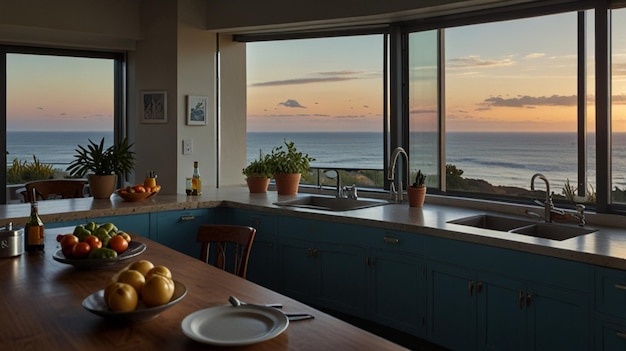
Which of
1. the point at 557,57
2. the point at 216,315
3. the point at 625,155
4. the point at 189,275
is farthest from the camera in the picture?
the point at 557,57

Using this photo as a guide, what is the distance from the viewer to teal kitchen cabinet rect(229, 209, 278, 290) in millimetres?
4191

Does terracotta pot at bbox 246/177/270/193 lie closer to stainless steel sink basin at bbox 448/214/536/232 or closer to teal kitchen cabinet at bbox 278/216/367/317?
teal kitchen cabinet at bbox 278/216/367/317

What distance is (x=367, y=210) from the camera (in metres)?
3.98

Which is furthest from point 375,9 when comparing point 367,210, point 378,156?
point 367,210

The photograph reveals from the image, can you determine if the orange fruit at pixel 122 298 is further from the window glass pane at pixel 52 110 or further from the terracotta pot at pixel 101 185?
the window glass pane at pixel 52 110

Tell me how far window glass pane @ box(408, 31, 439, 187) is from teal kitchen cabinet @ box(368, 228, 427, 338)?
3.58 feet

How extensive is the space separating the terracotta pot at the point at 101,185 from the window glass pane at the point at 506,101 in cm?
254

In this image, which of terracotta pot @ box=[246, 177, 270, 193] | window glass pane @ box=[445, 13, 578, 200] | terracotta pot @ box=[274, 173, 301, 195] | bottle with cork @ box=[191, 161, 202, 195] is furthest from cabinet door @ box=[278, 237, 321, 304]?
window glass pane @ box=[445, 13, 578, 200]

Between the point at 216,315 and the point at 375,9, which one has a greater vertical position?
the point at 375,9

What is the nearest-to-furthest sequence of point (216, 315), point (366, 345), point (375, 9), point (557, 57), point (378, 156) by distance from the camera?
point (366, 345), point (216, 315), point (557, 57), point (375, 9), point (378, 156)

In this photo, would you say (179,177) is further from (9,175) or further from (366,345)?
(366,345)

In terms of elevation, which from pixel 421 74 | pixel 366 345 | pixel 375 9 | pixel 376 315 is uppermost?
pixel 375 9

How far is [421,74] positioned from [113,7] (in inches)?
103

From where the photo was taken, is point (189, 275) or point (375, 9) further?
point (375, 9)
